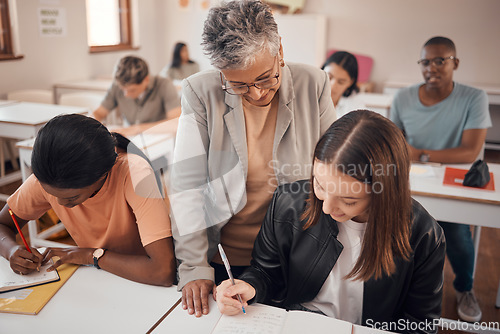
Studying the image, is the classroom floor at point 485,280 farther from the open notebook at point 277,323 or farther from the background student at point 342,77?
the open notebook at point 277,323

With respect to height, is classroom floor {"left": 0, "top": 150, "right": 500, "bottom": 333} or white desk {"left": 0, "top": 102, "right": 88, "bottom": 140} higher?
white desk {"left": 0, "top": 102, "right": 88, "bottom": 140}

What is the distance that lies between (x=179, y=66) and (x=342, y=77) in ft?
11.0

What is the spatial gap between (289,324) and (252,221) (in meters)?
0.41

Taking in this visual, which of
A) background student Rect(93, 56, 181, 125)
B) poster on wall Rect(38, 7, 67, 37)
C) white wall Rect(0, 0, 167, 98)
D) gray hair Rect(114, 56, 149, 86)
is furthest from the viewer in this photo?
poster on wall Rect(38, 7, 67, 37)

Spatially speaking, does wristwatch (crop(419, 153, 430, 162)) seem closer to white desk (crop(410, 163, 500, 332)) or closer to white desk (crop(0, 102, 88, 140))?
white desk (crop(410, 163, 500, 332))

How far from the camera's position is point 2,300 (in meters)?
1.12

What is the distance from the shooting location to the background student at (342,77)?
7.94 ft

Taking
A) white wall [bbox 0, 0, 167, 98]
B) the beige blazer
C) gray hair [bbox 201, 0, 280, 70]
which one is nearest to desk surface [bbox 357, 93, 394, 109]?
the beige blazer

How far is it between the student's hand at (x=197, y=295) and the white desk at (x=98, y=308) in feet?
0.13

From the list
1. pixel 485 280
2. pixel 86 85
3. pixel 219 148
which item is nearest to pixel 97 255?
pixel 219 148

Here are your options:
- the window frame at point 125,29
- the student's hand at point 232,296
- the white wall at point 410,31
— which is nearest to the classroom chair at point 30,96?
the window frame at point 125,29

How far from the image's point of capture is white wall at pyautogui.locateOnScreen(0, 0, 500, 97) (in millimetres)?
4766

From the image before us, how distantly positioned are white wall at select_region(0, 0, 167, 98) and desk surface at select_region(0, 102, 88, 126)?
956 mm

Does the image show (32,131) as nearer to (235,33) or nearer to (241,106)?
(241,106)
